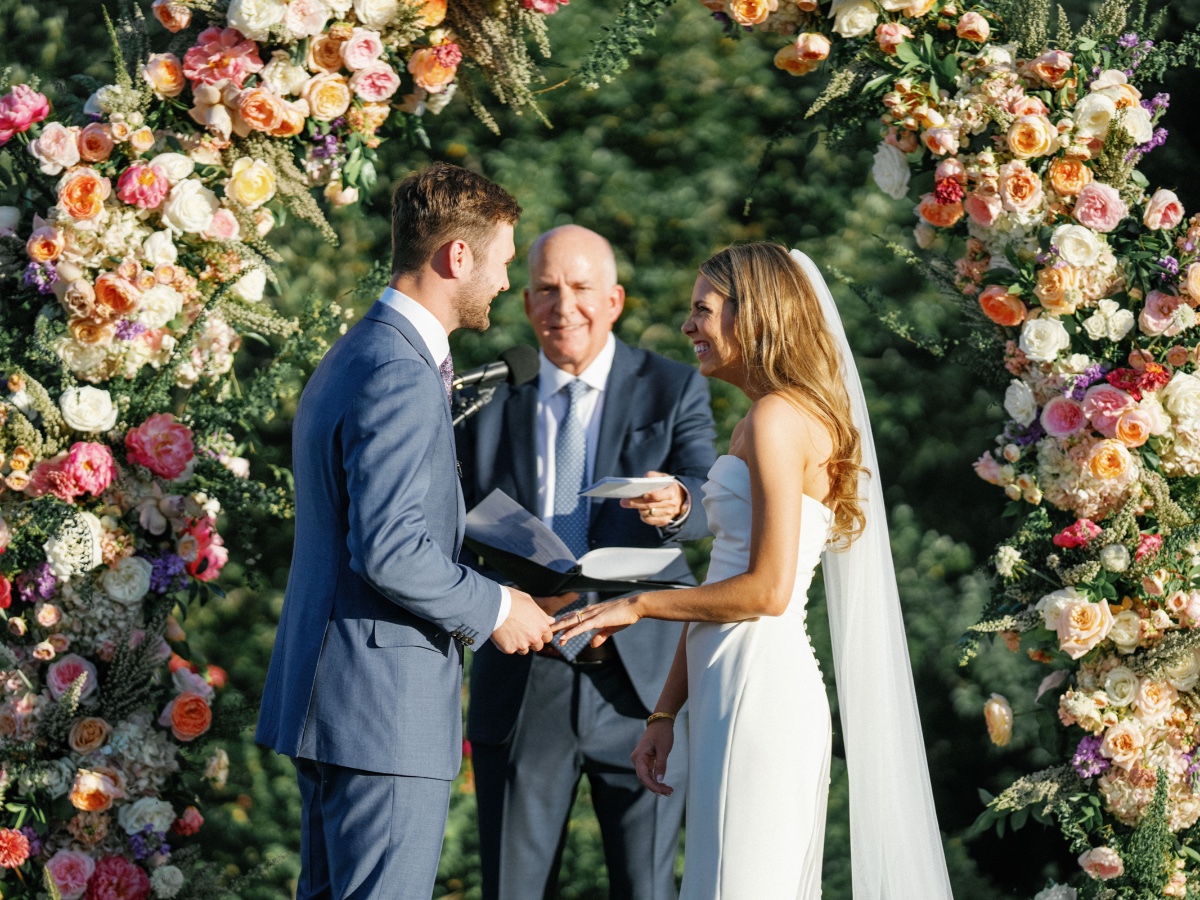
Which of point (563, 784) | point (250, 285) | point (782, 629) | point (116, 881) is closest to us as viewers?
point (782, 629)

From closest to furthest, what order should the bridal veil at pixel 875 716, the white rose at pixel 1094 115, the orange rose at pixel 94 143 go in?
the bridal veil at pixel 875 716 → the white rose at pixel 1094 115 → the orange rose at pixel 94 143

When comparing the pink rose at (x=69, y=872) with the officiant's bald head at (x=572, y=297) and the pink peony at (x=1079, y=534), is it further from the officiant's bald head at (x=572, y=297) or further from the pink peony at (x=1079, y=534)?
the pink peony at (x=1079, y=534)

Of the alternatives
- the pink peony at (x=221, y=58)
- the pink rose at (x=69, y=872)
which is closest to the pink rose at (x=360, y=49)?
the pink peony at (x=221, y=58)

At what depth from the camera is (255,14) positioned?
3.48m

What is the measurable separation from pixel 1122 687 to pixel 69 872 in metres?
2.83

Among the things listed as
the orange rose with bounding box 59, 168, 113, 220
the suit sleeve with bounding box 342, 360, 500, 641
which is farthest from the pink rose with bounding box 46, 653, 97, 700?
the suit sleeve with bounding box 342, 360, 500, 641

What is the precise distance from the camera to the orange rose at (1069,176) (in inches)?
136

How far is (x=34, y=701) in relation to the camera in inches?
135

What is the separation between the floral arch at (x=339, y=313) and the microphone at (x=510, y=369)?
0.63m

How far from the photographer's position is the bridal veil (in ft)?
10.2

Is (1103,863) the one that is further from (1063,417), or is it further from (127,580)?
(127,580)

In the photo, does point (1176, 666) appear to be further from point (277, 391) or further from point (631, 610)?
point (277, 391)

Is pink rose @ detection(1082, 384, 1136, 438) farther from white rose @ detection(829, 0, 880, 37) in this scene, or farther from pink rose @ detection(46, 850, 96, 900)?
pink rose @ detection(46, 850, 96, 900)

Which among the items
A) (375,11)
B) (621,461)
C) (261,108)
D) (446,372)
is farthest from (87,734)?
(375,11)
